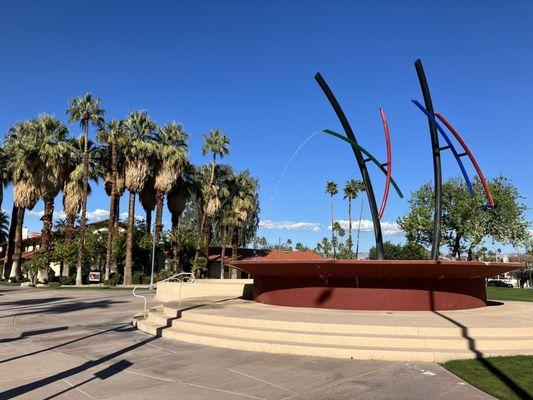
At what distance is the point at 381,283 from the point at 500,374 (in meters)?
5.38

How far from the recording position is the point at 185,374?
7.88m

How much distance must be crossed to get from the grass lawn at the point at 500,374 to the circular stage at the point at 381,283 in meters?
3.53

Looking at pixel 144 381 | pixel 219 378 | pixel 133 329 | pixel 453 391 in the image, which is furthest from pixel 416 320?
pixel 133 329

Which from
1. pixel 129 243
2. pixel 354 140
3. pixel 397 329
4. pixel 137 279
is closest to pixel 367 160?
pixel 354 140

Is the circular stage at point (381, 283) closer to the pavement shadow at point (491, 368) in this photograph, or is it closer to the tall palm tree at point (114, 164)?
the pavement shadow at point (491, 368)

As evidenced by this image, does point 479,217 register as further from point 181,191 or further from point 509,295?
point 181,191

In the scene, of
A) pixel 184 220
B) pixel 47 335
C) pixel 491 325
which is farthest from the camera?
pixel 184 220

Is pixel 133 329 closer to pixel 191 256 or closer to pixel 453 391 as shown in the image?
pixel 453 391

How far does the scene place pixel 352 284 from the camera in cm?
1323

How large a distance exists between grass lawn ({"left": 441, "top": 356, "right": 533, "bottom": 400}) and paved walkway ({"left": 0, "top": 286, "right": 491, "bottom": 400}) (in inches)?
9.1

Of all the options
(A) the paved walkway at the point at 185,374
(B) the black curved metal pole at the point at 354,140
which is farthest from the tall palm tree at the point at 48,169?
(A) the paved walkway at the point at 185,374

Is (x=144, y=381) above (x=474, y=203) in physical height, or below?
below

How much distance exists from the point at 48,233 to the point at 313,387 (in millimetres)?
37794

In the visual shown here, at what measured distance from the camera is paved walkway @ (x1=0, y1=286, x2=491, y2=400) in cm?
672
